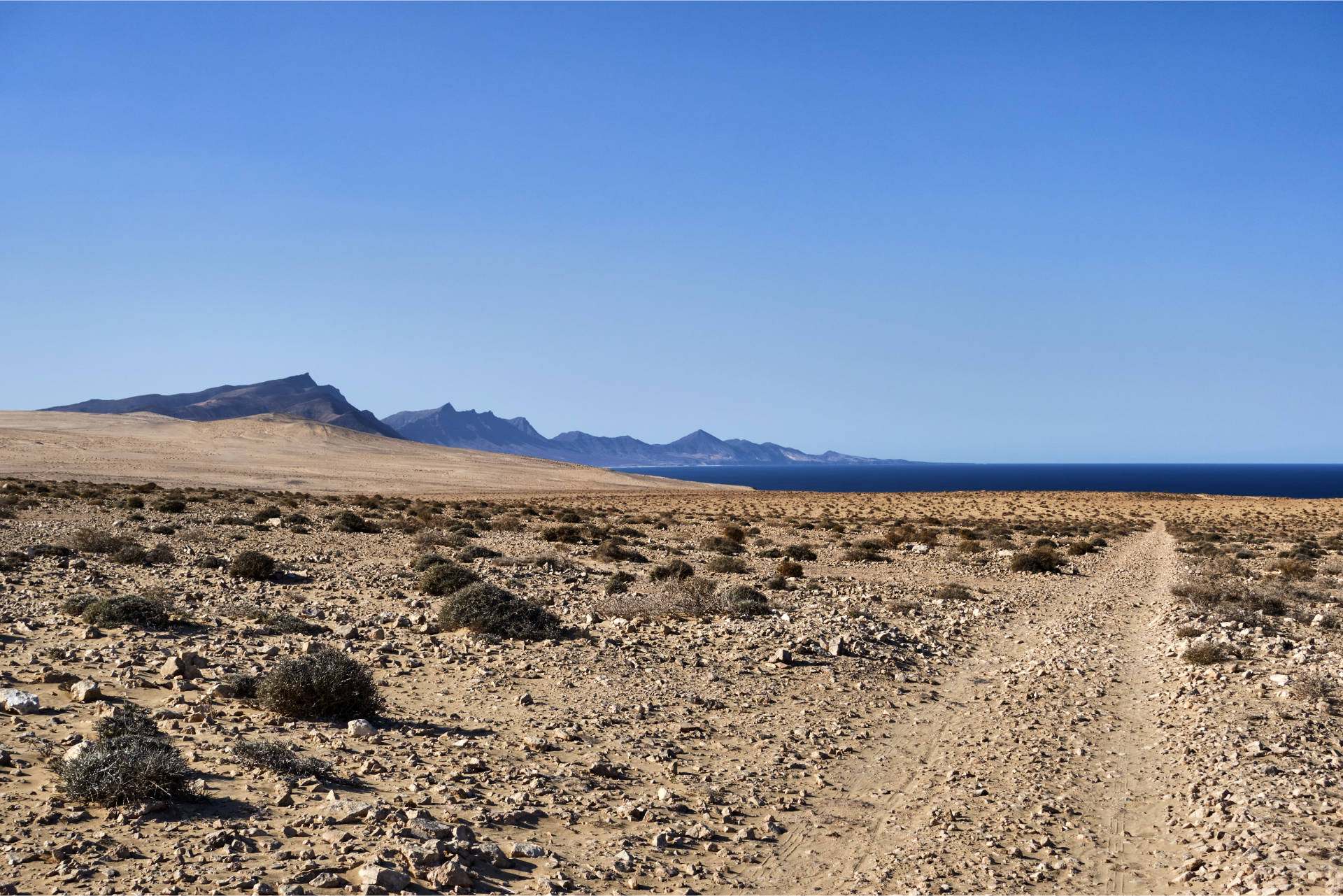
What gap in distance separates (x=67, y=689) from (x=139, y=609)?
11.6ft

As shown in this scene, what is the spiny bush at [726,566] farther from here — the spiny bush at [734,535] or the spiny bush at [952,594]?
the spiny bush at [734,535]

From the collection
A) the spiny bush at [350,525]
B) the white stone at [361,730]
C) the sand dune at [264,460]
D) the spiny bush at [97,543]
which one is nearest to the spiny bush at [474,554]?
the spiny bush at [350,525]

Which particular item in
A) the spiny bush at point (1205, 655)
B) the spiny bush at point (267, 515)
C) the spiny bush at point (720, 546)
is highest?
the spiny bush at point (1205, 655)

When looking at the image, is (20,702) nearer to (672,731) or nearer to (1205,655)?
(672,731)

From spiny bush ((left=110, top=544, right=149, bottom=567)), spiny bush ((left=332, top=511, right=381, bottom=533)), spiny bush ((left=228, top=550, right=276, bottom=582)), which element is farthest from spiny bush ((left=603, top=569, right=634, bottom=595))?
spiny bush ((left=332, top=511, right=381, bottom=533))

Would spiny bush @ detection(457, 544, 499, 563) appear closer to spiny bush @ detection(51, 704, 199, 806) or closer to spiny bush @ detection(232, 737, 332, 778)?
spiny bush @ detection(232, 737, 332, 778)

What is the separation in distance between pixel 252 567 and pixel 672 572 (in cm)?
919

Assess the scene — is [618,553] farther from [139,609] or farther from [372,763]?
[372,763]

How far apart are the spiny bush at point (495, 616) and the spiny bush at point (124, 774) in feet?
22.2

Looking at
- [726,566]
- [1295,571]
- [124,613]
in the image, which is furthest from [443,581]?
[1295,571]

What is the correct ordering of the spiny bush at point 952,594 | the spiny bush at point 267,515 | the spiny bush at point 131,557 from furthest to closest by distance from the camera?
1. the spiny bush at point 267,515
2. the spiny bush at point 952,594
3. the spiny bush at point 131,557

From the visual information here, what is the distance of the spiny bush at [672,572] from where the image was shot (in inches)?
834

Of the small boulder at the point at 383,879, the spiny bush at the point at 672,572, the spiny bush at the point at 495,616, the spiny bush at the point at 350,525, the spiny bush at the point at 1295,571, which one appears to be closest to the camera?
the small boulder at the point at 383,879

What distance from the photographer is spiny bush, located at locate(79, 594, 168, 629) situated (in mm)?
12359
